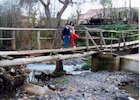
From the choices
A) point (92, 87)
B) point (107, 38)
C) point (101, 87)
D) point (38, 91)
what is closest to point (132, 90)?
point (101, 87)

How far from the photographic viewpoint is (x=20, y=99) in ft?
24.7

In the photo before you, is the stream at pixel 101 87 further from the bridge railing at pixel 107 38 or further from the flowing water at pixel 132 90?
the bridge railing at pixel 107 38

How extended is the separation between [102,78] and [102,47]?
2.56 meters

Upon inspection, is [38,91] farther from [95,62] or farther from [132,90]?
[95,62]

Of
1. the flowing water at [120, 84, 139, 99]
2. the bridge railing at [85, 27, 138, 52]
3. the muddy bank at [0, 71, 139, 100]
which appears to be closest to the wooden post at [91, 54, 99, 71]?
the bridge railing at [85, 27, 138, 52]

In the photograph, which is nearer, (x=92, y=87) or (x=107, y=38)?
(x=92, y=87)

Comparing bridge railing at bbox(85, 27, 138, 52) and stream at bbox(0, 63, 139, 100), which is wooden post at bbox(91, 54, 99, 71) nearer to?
bridge railing at bbox(85, 27, 138, 52)

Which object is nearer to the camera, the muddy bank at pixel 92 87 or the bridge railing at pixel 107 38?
the muddy bank at pixel 92 87

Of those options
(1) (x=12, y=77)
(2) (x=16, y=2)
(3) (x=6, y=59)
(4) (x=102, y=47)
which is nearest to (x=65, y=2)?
(4) (x=102, y=47)

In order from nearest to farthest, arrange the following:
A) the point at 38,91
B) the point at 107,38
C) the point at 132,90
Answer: the point at 38,91 → the point at 132,90 → the point at 107,38

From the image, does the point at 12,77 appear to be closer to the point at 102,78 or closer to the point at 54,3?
the point at 102,78

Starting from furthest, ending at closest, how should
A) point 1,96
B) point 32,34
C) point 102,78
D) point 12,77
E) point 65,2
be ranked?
point 32,34
point 65,2
point 102,78
point 12,77
point 1,96

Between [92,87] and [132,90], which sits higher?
[92,87]

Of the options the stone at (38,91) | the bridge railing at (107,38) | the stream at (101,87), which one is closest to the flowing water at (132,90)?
the stream at (101,87)
